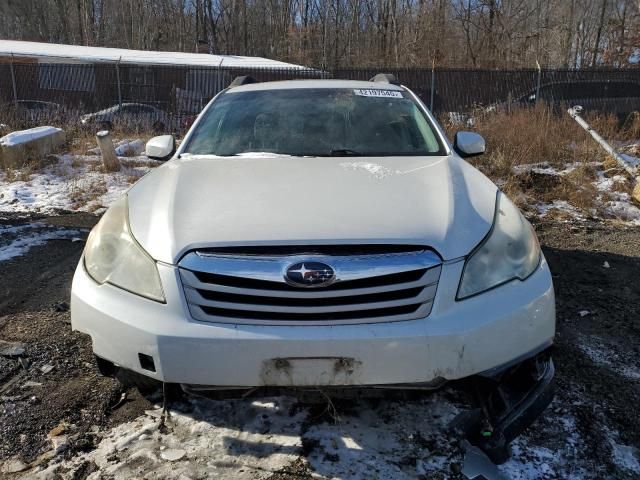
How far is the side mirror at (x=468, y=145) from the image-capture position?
3.45 meters

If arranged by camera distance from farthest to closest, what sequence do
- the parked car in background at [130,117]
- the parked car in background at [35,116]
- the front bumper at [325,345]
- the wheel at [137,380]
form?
1. the parked car in background at [130,117]
2. the parked car in background at [35,116]
3. the wheel at [137,380]
4. the front bumper at [325,345]

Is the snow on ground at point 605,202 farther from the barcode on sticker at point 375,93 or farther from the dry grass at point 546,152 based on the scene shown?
the barcode on sticker at point 375,93

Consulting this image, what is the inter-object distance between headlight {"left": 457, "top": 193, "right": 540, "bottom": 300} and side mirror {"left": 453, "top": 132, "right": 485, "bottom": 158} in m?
1.11

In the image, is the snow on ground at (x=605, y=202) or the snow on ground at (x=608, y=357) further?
the snow on ground at (x=605, y=202)

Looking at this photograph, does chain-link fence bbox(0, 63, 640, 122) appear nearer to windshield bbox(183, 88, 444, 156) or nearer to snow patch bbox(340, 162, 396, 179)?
windshield bbox(183, 88, 444, 156)

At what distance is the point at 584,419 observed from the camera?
2.42 meters

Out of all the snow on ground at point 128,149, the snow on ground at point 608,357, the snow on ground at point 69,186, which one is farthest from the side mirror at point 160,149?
the snow on ground at point 128,149

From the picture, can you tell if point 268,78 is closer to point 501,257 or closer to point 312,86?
point 312,86

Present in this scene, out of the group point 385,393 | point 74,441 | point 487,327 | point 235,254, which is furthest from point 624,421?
point 74,441

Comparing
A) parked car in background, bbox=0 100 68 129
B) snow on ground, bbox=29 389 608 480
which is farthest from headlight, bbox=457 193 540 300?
parked car in background, bbox=0 100 68 129

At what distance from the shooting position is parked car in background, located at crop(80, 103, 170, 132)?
13.2 meters

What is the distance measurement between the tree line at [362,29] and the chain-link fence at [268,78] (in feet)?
28.7

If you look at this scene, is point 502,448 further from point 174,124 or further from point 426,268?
point 174,124

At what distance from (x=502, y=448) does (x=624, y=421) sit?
0.81m
